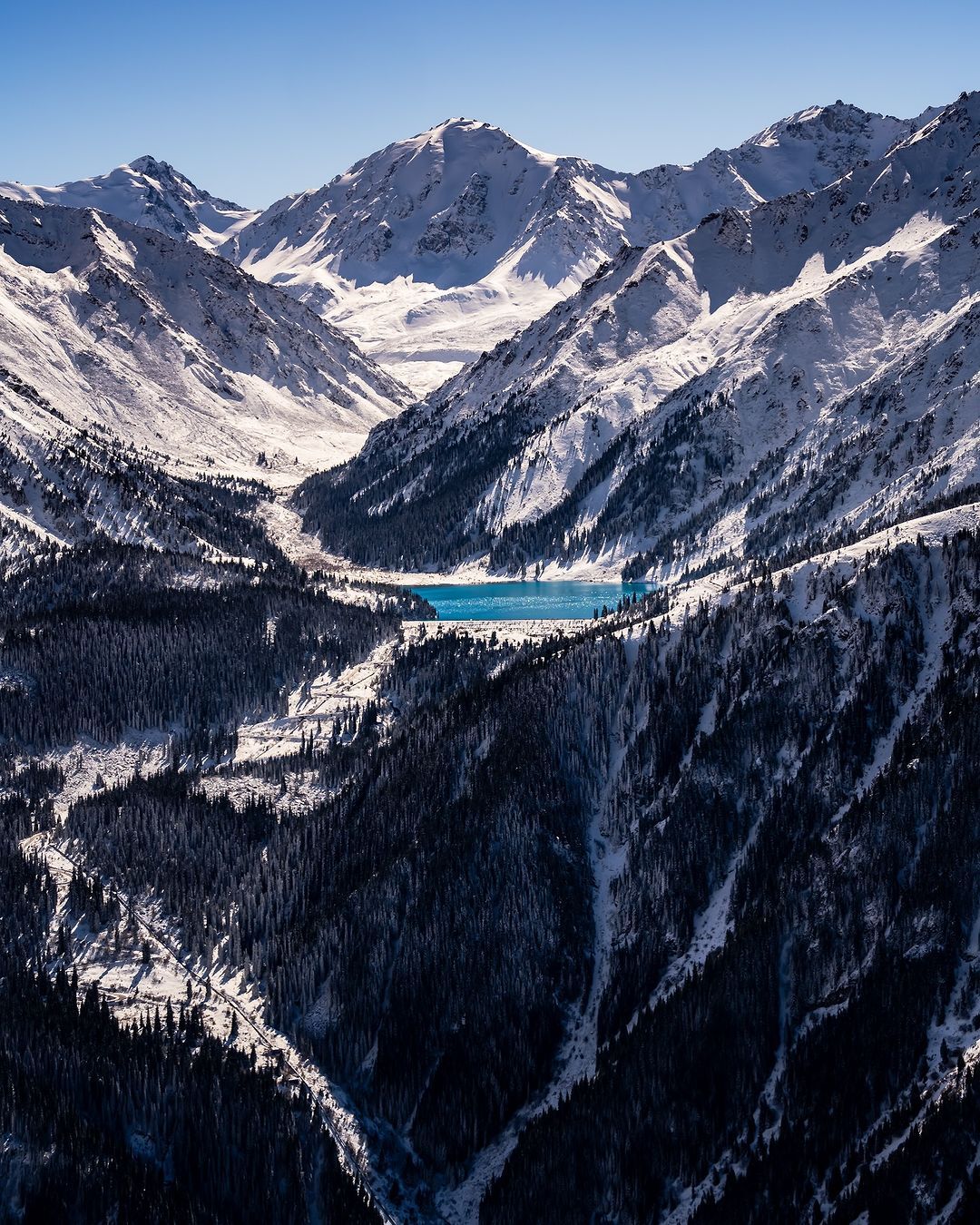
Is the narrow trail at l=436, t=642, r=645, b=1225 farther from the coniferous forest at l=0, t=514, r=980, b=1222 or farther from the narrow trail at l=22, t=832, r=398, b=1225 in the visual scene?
the narrow trail at l=22, t=832, r=398, b=1225

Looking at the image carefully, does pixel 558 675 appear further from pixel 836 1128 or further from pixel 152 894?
pixel 836 1128

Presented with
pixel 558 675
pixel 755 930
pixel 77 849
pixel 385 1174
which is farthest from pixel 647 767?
pixel 77 849

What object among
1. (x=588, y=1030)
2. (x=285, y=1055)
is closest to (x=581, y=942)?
(x=588, y=1030)

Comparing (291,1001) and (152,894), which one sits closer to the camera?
(291,1001)

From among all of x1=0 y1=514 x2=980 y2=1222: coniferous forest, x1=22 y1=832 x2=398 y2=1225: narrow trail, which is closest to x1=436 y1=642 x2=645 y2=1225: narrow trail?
x1=0 y1=514 x2=980 y2=1222: coniferous forest

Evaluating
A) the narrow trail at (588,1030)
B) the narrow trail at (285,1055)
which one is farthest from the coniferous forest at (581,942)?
the narrow trail at (285,1055)

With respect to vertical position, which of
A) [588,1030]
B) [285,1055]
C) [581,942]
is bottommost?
[285,1055]

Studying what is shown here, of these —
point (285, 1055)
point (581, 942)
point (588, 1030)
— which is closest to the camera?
point (285, 1055)

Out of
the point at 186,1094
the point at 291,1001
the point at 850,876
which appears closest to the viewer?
the point at 186,1094

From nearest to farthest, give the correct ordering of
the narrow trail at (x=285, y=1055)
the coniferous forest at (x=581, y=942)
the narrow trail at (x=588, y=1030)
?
the coniferous forest at (x=581, y=942) < the narrow trail at (x=285, y=1055) < the narrow trail at (x=588, y=1030)

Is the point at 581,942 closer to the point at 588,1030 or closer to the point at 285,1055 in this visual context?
the point at 588,1030

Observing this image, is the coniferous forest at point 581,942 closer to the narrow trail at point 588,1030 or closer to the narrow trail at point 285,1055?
the narrow trail at point 588,1030
